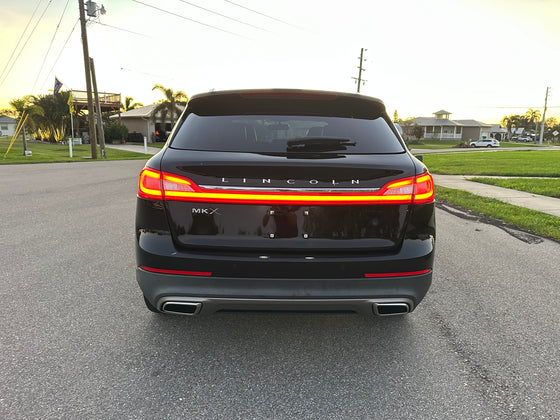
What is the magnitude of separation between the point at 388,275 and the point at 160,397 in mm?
1474

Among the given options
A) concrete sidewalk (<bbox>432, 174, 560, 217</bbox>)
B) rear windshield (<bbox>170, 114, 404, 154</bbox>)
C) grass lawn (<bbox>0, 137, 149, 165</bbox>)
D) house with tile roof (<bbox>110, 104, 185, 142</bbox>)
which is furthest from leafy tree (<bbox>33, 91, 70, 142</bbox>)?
rear windshield (<bbox>170, 114, 404, 154</bbox>)

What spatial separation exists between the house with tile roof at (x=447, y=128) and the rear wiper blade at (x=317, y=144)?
8823 centimetres

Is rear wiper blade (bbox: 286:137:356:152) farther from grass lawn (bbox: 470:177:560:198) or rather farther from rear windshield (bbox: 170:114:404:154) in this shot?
grass lawn (bbox: 470:177:560:198)

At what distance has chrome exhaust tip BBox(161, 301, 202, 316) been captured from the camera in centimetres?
238

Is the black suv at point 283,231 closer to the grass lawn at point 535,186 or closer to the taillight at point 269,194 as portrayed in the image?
the taillight at point 269,194

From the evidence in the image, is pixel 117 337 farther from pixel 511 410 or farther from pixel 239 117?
pixel 511 410

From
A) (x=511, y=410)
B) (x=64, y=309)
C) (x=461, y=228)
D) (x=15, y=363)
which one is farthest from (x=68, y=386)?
(x=461, y=228)

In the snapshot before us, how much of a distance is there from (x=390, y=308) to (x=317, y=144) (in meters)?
1.10

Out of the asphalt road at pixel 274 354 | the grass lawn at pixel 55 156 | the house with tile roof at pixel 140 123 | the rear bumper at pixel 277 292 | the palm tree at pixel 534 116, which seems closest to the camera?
the asphalt road at pixel 274 354

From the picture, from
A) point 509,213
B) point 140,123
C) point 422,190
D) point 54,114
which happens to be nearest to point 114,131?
point 140,123

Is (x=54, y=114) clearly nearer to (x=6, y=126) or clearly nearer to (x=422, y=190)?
(x=422, y=190)

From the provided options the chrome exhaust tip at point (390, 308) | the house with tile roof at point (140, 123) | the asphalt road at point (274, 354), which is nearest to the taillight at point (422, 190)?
the chrome exhaust tip at point (390, 308)

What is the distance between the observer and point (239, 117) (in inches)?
109

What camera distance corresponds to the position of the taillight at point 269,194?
89.4 inches
